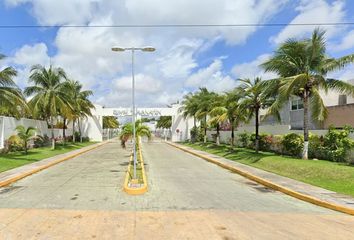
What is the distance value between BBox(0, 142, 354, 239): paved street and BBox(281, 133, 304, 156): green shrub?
28.4 feet

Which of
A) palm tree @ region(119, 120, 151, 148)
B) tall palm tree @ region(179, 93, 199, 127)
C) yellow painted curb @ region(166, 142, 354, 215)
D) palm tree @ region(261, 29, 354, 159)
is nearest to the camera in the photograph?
yellow painted curb @ region(166, 142, 354, 215)

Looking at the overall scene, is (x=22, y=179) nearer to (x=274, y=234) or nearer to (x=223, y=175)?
(x=223, y=175)

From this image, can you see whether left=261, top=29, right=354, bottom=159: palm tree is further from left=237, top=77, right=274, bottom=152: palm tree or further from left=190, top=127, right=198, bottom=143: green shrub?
left=190, top=127, right=198, bottom=143: green shrub

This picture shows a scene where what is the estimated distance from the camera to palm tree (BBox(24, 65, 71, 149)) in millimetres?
38625

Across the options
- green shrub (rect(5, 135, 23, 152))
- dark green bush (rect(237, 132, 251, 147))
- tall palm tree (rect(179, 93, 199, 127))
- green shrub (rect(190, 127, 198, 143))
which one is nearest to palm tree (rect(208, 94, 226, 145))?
dark green bush (rect(237, 132, 251, 147))

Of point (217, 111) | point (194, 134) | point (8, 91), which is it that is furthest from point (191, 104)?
point (8, 91)

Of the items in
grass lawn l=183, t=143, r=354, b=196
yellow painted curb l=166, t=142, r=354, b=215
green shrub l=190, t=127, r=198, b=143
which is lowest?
yellow painted curb l=166, t=142, r=354, b=215

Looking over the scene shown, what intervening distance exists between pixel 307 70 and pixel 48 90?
2616cm

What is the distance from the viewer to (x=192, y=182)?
55.5ft

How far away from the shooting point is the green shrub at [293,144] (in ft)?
79.0

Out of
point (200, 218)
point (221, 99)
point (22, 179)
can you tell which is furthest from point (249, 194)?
point (221, 99)

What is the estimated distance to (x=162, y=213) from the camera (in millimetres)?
10297

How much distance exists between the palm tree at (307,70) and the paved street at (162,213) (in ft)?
22.5

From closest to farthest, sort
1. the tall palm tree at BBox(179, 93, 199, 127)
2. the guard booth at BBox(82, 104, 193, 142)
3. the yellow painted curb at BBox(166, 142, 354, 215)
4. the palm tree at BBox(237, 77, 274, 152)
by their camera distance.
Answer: the yellow painted curb at BBox(166, 142, 354, 215) → the palm tree at BBox(237, 77, 274, 152) → the tall palm tree at BBox(179, 93, 199, 127) → the guard booth at BBox(82, 104, 193, 142)
